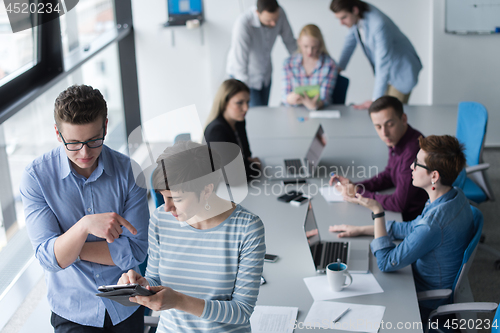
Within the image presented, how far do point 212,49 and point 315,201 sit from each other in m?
3.68

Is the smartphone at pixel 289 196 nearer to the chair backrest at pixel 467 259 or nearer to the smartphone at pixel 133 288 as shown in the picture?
the chair backrest at pixel 467 259

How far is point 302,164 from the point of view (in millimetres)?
3334

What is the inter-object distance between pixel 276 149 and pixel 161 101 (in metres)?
3.00

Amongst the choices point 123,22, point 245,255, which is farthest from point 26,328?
point 123,22

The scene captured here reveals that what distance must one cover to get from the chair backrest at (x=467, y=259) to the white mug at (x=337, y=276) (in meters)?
0.52

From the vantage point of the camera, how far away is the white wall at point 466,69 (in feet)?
17.9

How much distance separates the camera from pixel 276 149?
3.65m

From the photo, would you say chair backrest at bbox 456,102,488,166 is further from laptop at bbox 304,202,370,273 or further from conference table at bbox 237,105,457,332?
laptop at bbox 304,202,370,273

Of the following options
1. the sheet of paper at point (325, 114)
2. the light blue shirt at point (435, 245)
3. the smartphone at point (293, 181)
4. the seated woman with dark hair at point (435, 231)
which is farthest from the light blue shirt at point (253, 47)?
the light blue shirt at point (435, 245)

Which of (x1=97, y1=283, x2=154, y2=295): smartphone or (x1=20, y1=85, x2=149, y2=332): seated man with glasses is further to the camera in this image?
(x1=20, y1=85, x2=149, y2=332): seated man with glasses

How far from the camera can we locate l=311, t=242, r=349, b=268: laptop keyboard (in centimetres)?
216

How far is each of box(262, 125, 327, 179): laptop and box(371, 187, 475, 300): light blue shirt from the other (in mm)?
1116

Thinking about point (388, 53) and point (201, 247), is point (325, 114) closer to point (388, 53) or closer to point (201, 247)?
point (388, 53)

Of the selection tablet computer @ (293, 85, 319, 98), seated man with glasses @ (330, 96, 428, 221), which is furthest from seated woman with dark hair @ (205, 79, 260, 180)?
tablet computer @ (293, 85, 319, 98)
